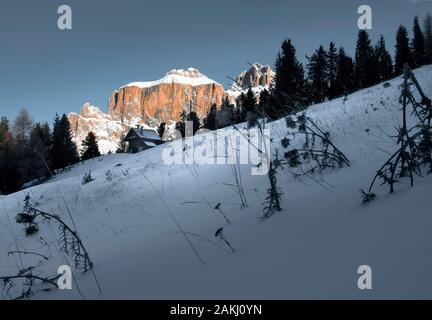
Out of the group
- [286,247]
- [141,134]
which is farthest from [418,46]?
[286,247]

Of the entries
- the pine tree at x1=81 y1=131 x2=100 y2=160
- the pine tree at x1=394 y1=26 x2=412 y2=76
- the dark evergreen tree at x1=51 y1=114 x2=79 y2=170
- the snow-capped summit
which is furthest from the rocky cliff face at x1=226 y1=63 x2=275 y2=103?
the pine tree at x1=394 y1=26 x2=412 y2=76

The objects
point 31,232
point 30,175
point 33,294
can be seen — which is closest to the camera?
point 33,294

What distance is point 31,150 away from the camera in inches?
1393

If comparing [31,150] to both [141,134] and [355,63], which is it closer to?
[141,134]

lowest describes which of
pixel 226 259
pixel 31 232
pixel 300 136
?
pixel 31 232

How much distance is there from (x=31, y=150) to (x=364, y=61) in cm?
4705

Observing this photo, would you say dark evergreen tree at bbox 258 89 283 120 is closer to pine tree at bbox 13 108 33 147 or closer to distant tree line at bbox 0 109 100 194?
distant tree line at bbox 0 109 100 194

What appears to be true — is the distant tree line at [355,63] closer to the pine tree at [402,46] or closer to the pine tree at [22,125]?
the pine tree at [402,46]

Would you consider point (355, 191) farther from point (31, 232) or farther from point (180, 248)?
point (31, 232)

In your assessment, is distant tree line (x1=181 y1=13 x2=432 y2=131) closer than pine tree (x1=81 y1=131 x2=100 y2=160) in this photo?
Yes

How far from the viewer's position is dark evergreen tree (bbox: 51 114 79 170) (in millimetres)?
41719

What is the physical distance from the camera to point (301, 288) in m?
1.02

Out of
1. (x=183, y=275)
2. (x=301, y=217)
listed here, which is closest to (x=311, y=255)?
(x=301, y=217)
